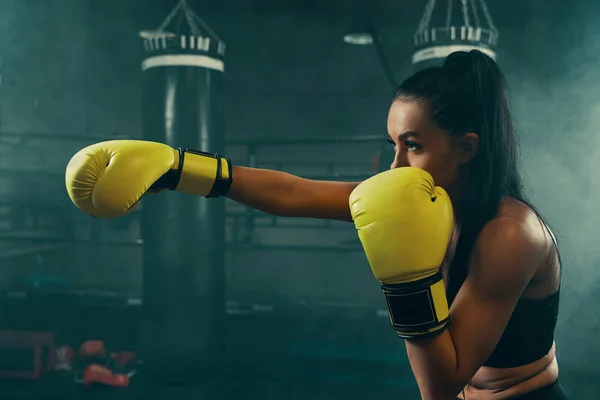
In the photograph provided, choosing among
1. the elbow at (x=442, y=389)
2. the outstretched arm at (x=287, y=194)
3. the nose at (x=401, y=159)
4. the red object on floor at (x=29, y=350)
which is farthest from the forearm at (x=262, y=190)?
the red object on floor at (x=29, y=350)

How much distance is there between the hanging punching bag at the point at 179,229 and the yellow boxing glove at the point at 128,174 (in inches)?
85.8

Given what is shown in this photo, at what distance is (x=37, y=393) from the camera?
3125mm

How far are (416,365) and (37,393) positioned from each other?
2960 millimetres

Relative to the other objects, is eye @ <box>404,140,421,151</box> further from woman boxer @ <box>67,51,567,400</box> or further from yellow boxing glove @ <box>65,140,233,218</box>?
yellow boxing glove @ <box>65,140,233,218</box>

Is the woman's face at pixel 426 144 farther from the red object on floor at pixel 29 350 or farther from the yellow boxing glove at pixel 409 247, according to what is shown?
the red object on floor at pixel 29 350

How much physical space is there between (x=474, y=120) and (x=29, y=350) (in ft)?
10.9

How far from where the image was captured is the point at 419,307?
882 mm

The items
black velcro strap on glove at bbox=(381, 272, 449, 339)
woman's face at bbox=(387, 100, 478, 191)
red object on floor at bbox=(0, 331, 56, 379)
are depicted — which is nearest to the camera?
black velcro strap on glove at bbox=(381, 272, 449, 339)

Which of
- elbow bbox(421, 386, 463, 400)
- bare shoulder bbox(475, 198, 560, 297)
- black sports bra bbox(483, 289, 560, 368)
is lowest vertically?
elbow bbox(421, 386, 463, 400)

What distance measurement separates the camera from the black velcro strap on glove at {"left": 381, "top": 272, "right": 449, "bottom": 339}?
2.88ft

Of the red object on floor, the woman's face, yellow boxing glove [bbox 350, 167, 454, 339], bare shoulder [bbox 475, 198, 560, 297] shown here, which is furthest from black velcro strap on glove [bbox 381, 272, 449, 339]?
the red object on floor

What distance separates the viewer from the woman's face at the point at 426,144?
1.02 m

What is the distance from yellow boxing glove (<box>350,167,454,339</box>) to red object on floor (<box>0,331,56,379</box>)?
10.1 feet

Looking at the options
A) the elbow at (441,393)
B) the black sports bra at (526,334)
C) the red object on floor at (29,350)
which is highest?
the black sports bra at (526,334)
